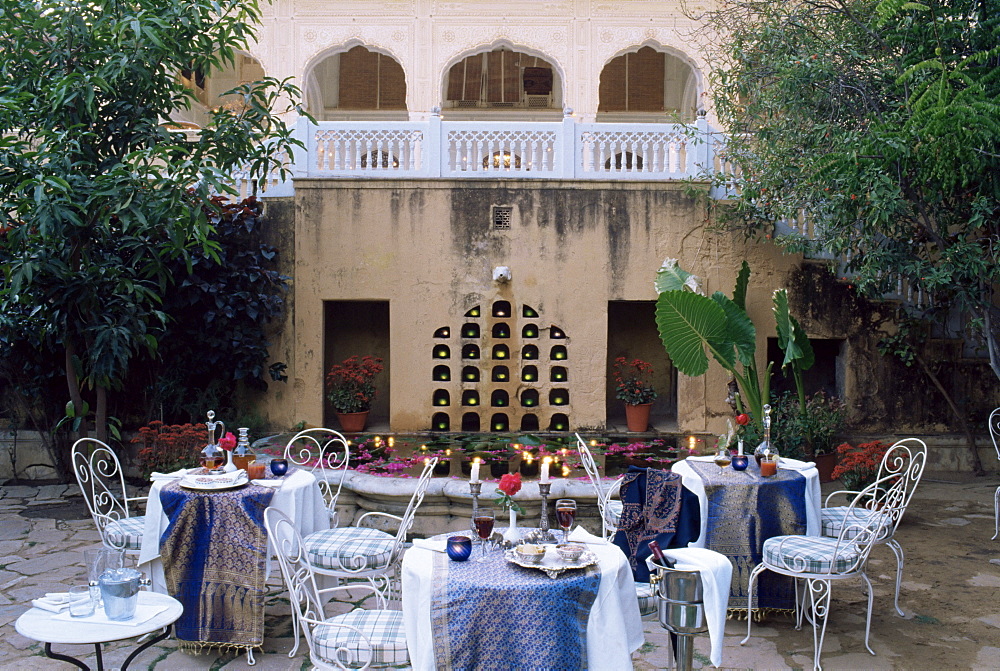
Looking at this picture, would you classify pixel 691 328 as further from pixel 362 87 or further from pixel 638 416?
pixel 362 87

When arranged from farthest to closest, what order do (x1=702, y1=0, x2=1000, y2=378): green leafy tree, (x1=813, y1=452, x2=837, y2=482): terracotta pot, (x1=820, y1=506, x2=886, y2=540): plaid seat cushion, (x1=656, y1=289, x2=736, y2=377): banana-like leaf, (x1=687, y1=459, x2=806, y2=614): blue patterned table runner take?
(x1=813, y1=452, x2=837, y2=482): terracotta pot → (x1=656, y1=289, x2=736, y2=377): banana-like leaf → (x1=702, y1=0, x2=1000, y2=378): green leafy tree → (x1=820, y1=506, x2=886, y2=540): plaid seat cushion → (x1=687, y1=459, x2=806, y2=614): blue patterned table runner

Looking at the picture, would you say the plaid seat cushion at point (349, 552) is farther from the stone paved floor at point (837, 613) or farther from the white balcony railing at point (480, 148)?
the white balcony railing at point (480, 148)

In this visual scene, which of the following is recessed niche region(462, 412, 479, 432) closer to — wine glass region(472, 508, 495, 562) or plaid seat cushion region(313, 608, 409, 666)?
wine glass region(472, 508, 495, 562)

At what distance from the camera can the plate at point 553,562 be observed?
142 inches

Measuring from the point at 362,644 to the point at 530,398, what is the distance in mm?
7699

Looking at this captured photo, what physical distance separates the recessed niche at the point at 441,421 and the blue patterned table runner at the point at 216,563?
6308 millimetres

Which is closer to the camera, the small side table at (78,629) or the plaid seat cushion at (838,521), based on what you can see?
the small side table at (78,629)

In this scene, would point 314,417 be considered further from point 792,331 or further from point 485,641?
point 485,641

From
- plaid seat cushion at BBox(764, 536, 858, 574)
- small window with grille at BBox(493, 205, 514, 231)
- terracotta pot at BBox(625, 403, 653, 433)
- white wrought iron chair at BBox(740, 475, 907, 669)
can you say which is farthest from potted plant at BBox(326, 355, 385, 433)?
plaid seat cushion at BBox(764, 536, 858, 574)

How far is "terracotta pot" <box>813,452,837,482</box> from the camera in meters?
9.07

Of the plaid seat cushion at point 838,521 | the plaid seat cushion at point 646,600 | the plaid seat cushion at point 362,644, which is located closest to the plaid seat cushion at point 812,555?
the plaid seat cushion at point 838,521

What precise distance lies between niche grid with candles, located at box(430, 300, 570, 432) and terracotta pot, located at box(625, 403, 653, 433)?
82 cm

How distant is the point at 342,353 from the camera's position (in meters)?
12.8

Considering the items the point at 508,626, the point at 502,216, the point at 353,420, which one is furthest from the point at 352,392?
the point at 508,626
